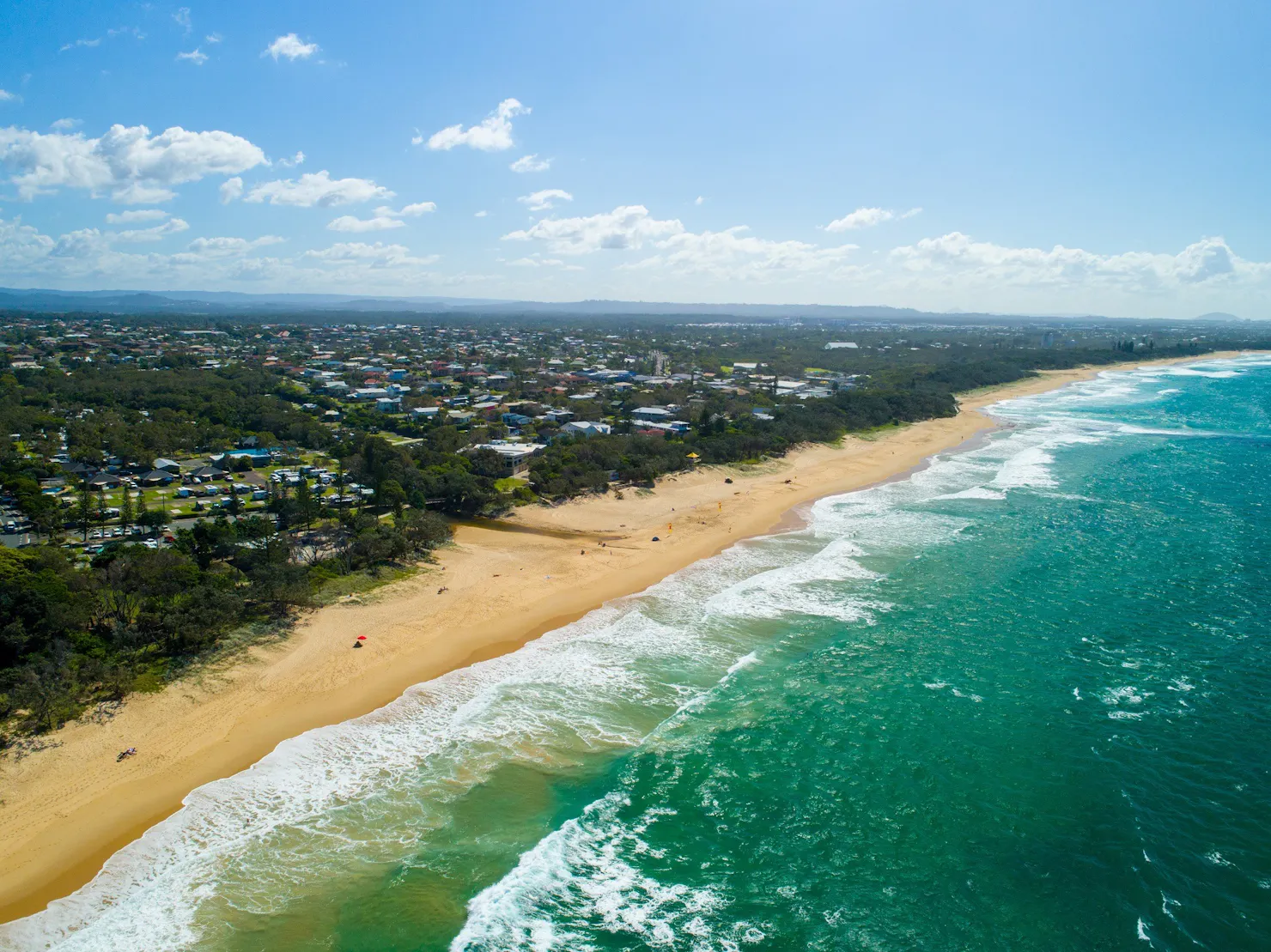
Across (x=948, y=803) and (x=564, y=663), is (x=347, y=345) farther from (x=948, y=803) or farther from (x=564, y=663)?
(x=948, y=803)

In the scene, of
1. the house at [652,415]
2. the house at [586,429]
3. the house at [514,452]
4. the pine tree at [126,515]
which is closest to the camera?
the pine tree at [126,515]

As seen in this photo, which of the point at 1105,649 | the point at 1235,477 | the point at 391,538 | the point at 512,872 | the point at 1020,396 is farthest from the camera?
the point at 1020,396

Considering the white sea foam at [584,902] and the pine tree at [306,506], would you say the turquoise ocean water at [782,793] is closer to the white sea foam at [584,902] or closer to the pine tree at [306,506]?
the white sea foam at [584,902]

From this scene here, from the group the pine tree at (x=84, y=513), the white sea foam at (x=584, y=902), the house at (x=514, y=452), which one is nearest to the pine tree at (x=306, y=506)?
the pine tree at (x=84, y=513)

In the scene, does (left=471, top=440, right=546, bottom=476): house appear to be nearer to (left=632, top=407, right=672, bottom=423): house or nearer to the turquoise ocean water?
(left=632, top=407, right=672, bottom=423): house

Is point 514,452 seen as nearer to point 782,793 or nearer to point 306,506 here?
point 306,506

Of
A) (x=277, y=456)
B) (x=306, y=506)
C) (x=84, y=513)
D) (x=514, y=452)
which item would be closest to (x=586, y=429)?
(x=514, y=452)

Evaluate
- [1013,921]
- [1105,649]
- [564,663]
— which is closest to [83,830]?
[564,663]

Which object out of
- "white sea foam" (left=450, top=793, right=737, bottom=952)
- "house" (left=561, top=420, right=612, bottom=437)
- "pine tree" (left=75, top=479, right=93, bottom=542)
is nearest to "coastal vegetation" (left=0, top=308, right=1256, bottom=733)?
"pine tree" (left=75, top=479, right=93, bottom=542)
